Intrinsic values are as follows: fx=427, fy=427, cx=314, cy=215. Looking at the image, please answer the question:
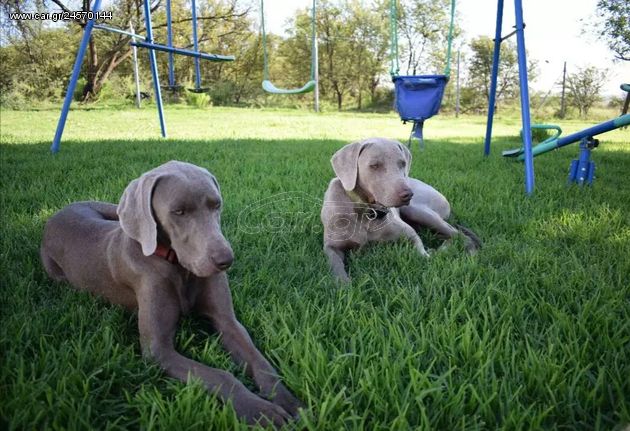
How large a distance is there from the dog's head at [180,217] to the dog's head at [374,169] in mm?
1344

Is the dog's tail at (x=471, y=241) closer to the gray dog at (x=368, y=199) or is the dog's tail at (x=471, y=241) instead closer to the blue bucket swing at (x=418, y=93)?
the gray dog at (x=368, y=199)

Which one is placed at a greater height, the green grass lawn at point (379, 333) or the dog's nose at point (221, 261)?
the dog's nose at point (221, 261)

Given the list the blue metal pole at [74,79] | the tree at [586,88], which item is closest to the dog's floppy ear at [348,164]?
the blue metal pole at [74,79]

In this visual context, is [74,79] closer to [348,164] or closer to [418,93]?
[348,164]

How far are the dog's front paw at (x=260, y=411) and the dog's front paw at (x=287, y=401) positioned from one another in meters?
0.03

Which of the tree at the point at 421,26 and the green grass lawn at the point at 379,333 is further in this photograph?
the tree at the point at 421,26

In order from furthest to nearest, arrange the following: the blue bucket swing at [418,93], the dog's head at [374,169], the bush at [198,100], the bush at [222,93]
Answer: the bush at [222,93]
the bush at [198,100]
the blue bucket swing at [418,93]
the dog's head at [374,169]

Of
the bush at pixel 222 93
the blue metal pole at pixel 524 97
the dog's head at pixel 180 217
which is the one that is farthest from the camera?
the bush at pixel 222 93

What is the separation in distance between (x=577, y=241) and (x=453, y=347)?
A: 1.85 meters

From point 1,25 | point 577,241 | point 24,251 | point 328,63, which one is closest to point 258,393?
point 24,251

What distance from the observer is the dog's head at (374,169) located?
2.90m

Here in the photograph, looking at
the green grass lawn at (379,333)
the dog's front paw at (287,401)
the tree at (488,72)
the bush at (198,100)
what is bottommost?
the dog's front paw at (287,401)

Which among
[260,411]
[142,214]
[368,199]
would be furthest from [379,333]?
[368,199]

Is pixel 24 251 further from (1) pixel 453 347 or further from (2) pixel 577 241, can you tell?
(2) pixel 577 241
